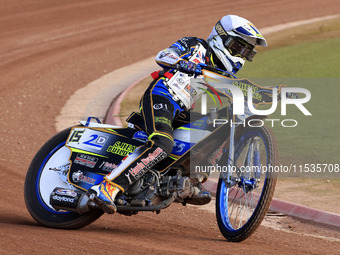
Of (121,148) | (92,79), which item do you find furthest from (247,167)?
(92,79)

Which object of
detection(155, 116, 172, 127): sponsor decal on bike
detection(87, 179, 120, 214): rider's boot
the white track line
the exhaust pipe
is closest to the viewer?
detection(87, 179, 120, 214): rider's boot

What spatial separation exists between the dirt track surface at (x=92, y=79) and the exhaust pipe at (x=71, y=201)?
0.82 ft

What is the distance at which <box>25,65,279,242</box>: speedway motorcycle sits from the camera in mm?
7250

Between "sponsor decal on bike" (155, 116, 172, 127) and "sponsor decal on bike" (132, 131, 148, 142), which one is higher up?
"sponsor decal on bike" (155, 116, 172, 127)

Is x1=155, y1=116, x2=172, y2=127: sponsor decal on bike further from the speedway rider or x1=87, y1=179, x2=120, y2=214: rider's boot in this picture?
x1=87, y1=179, x2=120, y2=214: rider's boot

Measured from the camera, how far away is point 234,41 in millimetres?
7559

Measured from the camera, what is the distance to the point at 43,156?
805cm

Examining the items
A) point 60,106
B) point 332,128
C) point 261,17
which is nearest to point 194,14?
point 261,17

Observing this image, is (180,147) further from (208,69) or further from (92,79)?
(92,79)

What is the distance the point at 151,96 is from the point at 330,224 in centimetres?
278

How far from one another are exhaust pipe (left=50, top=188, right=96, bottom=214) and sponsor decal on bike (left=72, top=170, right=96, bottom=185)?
0.47ft

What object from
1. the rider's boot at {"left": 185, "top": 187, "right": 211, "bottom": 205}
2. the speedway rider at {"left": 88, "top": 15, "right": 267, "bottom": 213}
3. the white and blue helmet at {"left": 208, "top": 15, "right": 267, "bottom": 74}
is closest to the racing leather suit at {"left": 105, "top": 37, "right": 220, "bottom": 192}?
the speedway rider at {"left": 88, "top": 15, "right": 267, "bottom": 213}

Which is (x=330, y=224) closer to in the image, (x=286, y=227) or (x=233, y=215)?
(x=286, y=227)

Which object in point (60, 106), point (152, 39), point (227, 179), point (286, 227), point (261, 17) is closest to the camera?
point (227, 179)
